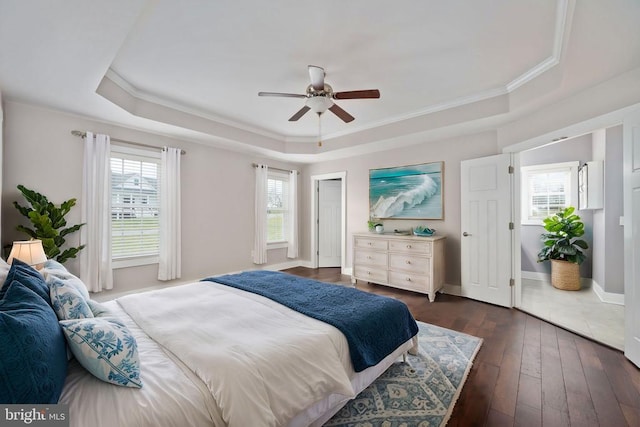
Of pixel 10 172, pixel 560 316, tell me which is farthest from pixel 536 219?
pixel 10 172

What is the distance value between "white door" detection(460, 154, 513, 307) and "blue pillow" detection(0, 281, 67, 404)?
423 cm

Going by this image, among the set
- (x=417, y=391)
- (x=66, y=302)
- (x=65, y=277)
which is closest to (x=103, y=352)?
(x=66, y=302)

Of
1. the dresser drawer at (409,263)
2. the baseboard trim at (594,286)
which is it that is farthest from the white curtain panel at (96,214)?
the baseboard trim at (594,286)

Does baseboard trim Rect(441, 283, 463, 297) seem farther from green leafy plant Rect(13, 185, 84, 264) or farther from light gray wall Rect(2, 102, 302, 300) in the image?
green leafy plant Rect(13, 185, 84, 264)

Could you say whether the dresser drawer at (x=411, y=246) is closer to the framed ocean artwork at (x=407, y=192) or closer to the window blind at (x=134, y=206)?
the framed ocean artwork at (x=407, y=192)

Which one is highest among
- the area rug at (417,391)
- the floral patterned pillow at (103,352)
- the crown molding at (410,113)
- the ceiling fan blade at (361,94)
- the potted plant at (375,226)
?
the crown molding at (410,113)

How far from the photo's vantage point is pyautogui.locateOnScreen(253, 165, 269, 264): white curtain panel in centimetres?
530

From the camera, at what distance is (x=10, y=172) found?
2998 mm

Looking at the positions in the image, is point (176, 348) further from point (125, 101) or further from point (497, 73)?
point (497, 73)

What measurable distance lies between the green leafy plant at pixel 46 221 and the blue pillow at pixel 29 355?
2.37m

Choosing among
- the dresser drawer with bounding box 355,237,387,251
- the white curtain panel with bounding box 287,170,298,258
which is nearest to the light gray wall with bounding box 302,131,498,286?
the dresser drawer with bounding box 355,237,387,251

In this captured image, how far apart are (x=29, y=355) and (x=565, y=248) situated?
5.78 m

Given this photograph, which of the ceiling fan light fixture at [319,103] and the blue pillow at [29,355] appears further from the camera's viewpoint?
the ceiling fan light fixture at [319,103]

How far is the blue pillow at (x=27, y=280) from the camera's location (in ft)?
4.21
